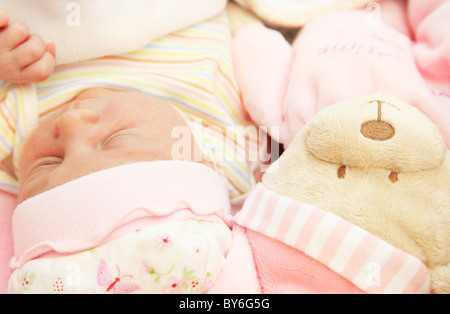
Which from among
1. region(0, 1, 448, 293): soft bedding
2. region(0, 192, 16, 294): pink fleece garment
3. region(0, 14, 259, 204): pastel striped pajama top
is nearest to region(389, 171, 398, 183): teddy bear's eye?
region(0, 1, 448, 293): soft bedding

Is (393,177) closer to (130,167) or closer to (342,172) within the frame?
(342,172)

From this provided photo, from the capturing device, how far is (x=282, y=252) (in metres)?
0.69

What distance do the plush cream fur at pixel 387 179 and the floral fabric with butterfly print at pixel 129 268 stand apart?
7.8 inches

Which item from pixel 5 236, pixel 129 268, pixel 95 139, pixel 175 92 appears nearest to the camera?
pixel 129 268

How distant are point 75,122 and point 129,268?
314mm

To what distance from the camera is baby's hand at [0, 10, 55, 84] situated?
2.98ft

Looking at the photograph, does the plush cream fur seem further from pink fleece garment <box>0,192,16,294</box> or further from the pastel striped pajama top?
pink fleece garment <box>0,192,16,294</box>

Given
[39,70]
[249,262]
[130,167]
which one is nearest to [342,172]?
[249,262]

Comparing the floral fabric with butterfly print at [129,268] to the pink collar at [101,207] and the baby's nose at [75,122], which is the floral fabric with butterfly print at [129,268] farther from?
the baby's nose at [75,122]

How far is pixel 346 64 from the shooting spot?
3.18ft

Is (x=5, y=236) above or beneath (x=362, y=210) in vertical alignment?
beneath
